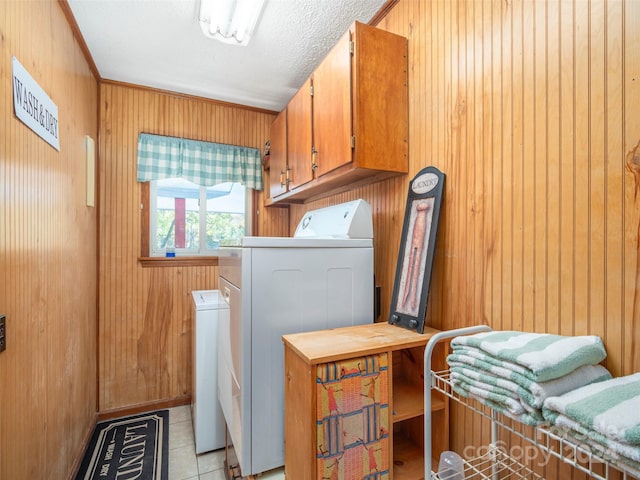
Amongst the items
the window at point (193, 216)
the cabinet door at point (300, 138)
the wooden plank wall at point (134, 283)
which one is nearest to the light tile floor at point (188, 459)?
the wooden plank wall at point (134, 283)

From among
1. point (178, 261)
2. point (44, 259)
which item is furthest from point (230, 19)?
point (178, 261)

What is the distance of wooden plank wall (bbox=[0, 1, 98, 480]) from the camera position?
1.16 meters

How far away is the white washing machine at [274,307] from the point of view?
1325 millimetres

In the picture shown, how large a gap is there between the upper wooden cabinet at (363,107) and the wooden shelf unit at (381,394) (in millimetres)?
799

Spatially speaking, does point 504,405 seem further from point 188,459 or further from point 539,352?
point 188,459

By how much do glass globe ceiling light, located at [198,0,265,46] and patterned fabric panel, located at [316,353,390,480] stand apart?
1871 mm

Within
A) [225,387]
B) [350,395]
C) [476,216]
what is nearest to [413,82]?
[476,216]

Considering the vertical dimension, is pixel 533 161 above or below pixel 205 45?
below

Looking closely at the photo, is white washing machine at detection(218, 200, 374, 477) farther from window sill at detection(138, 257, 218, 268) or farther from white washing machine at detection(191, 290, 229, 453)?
window sill at detection(138, 257, 218, 268)

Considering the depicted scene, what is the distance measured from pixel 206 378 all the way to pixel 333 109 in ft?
6.17

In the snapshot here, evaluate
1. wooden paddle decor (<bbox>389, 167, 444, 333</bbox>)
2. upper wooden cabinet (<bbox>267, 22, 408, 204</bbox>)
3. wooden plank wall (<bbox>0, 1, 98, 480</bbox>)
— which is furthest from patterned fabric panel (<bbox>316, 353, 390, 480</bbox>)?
wooden plank wall (<bbox>0, 1, 98, 480</bbox>)

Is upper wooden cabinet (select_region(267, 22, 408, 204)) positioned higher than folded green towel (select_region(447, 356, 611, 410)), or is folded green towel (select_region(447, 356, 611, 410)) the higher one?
upper wooden cabinet (select_region(267, 22, 408, 204))

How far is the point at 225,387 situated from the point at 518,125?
1.84 m

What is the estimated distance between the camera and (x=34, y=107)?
1363mm
